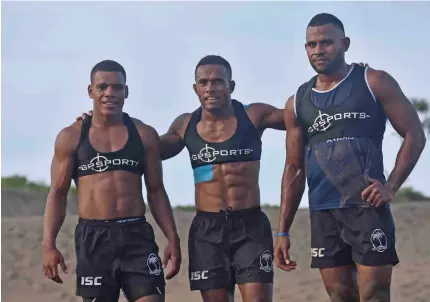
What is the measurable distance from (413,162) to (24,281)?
Result: 14.7 m

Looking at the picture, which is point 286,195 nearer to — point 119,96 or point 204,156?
point 204,156

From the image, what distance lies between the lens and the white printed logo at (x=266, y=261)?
27.1 feet

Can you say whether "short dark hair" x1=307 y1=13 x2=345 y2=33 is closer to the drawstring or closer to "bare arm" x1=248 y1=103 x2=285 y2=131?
"bare arm" x1=248 y1=103 x2=285 y2=131

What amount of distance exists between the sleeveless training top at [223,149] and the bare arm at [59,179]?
1.09 meters

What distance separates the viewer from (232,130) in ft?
28.3

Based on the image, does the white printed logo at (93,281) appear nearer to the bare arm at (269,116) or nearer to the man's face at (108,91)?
the man's face at (108,91)

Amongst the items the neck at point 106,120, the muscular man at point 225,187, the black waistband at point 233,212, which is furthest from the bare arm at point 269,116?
the neck at point 106,120

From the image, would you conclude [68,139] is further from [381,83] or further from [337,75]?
[381,83]

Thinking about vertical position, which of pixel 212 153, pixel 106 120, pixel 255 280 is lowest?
pixel 255 280

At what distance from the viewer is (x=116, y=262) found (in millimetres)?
8133

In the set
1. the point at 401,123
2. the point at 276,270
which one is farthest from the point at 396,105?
the point at 276,270

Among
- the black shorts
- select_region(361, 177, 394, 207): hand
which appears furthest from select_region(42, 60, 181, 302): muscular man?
select_region(361, 177, 394, 207): hand

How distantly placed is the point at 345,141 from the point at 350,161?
0.54ft

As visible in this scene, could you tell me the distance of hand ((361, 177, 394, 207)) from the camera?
A: 7336mm
